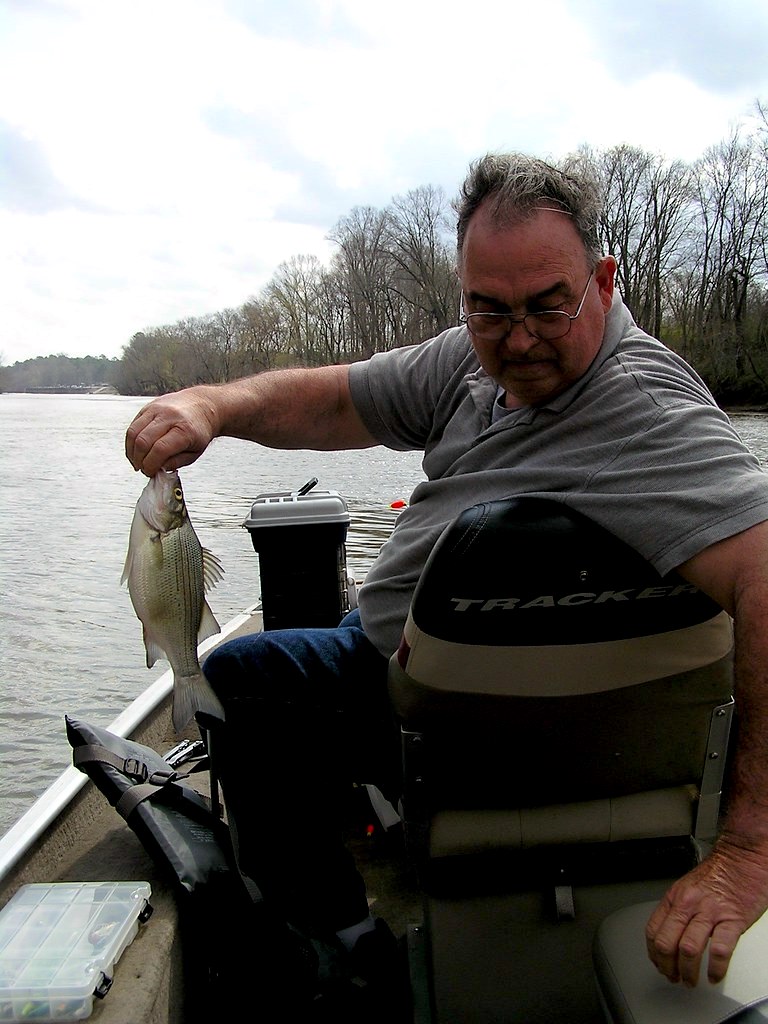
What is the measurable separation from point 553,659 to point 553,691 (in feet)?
0.21

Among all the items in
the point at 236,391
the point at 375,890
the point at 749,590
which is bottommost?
the point at 375,890

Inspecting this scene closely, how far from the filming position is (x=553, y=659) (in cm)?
159

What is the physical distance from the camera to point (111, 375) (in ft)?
377

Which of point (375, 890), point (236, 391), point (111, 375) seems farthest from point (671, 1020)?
point (111, 375)

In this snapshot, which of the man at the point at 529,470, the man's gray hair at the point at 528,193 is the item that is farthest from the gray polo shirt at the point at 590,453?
the man's gray hair at the point at 528,193

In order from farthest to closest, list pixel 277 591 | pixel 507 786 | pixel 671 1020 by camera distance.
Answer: pixel 277 591
pixel 507 786
pixel 671 1020

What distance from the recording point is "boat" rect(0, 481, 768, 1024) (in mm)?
1560

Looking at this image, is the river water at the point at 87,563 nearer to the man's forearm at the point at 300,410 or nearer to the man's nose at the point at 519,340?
the man's forearm at the point at 300,410

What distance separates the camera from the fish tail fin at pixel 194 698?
205cm

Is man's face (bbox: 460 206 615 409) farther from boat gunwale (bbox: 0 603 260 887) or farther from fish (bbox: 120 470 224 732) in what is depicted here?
boat gunwale (bbox: 0 603 260 887)

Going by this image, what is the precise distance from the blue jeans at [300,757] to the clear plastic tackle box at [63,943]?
31cm

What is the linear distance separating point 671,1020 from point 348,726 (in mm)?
1047

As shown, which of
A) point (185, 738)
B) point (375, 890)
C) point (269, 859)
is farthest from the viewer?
point (185, 738)

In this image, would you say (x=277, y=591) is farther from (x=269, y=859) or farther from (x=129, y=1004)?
(x=129, y=1004)
